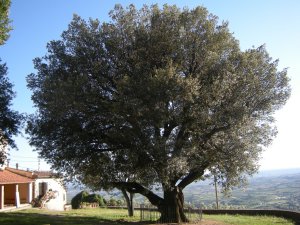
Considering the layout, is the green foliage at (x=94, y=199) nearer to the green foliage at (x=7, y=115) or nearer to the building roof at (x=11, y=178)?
the building roof at (x=11, y=178)

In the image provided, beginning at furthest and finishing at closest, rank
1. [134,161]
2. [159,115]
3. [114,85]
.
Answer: [114,85] < [134,161] < [159,115]

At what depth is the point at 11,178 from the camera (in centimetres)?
4362

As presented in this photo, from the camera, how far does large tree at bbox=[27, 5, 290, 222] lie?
22359 millimetres

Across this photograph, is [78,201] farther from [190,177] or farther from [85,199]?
[190,177]

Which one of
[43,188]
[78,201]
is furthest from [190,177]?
[43,188]

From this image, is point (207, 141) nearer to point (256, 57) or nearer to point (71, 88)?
point (256, 57)

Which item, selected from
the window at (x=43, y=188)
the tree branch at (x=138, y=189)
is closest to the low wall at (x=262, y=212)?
the tree branch at (x=138, y=189)

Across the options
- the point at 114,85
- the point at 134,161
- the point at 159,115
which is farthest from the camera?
the point at 114,85

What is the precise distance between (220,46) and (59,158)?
1334 centimetres

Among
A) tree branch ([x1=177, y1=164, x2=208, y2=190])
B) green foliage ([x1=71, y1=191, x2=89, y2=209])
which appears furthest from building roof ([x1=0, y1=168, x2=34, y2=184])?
tree branch ([x1=177, y1=164, x2=208, y2=190])

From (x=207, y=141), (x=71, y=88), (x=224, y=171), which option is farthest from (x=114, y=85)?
(x=224, y=171)

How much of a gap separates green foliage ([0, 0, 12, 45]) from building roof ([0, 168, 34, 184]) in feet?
72.5

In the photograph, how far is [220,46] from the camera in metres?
24.8

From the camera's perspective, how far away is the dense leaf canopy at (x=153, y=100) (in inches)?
880
